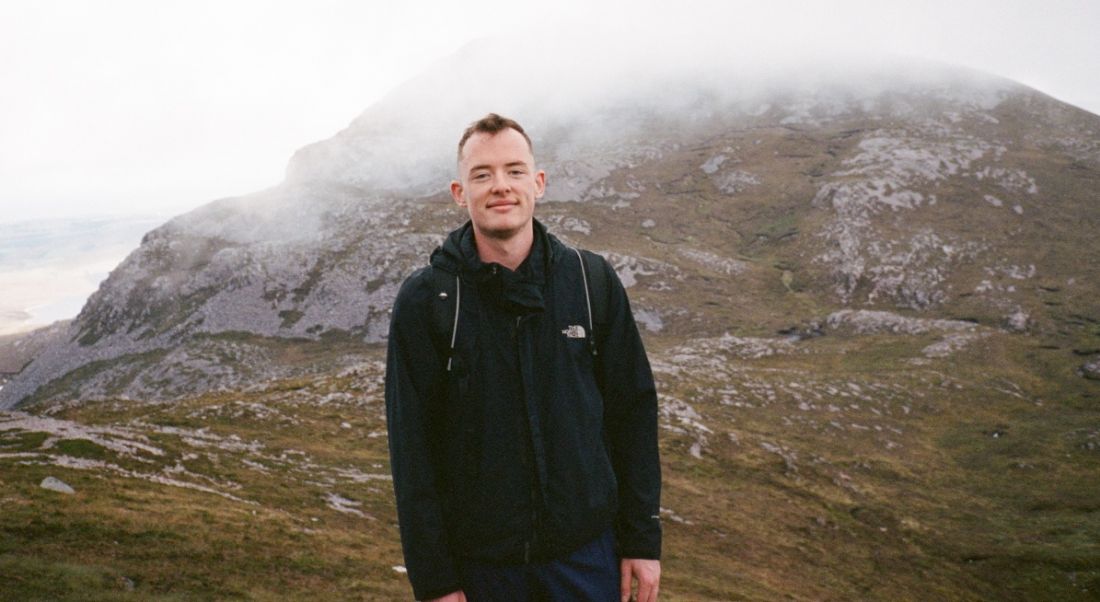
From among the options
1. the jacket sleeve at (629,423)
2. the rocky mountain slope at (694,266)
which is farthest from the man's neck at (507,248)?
the rocky mountain slope at (694,266)

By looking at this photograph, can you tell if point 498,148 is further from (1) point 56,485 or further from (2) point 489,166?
(1) point 56,485

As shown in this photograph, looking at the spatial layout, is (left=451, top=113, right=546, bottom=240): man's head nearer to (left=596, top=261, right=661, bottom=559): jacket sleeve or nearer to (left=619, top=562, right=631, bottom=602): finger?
(left=596, top=261, right=661, bottom=559): jacket sleeve

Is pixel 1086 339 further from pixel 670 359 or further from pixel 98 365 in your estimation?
pixel 98 365

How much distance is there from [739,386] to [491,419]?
3525 inches

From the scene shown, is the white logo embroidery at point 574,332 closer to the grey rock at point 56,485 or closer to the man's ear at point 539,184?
the man's ear at point 539,184

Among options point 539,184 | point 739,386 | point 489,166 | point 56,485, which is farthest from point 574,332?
point 739,386

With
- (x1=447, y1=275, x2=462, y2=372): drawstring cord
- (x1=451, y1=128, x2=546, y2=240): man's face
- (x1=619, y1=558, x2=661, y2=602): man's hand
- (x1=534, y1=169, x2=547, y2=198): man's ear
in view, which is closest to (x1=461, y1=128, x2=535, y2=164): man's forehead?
(x1=451, y1=128, x2=546, y2=240): man's face

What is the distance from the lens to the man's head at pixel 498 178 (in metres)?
5.68

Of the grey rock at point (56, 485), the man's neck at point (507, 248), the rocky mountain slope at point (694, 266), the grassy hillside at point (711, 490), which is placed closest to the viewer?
the man's neck at point (507, 248)

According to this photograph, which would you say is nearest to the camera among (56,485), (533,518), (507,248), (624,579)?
(533,518)

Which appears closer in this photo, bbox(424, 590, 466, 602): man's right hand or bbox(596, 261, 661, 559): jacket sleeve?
bbox(424, 590, 466, 602): man's right hand

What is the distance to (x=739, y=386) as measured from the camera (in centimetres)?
8944

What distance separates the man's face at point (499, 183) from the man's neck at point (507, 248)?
83 millimetres

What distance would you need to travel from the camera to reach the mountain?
34.6 metres
